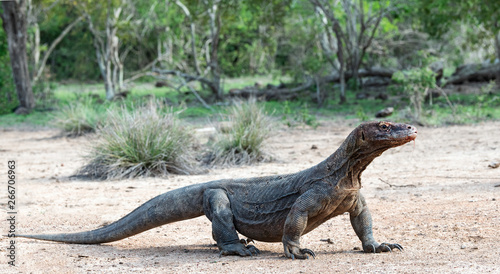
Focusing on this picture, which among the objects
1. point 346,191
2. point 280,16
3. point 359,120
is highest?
point 280,16

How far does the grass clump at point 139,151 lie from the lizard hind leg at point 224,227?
3592 mm

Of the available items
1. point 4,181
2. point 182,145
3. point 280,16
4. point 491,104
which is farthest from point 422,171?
point 280,16

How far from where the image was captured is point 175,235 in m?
5.00

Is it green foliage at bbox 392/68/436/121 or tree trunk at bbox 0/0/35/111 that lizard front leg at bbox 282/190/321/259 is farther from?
tree trunk at bbox 0/0/35/111

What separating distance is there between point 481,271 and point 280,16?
14953 mm

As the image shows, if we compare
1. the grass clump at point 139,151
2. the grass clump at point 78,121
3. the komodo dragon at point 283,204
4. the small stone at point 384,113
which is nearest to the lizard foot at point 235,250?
the komodo dragon at point 283,204

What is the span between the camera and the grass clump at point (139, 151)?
25.3ft

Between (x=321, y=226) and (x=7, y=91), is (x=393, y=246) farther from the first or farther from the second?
(x=7, y=91)

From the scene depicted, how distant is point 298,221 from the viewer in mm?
3775

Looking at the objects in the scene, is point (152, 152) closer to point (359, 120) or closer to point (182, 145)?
point (182, 145)

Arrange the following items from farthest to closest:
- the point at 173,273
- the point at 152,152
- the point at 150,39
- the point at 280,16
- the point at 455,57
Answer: the point at 150,39 → the point at 455,57 → the point at 280,16 → the point at 152,152 → the point at 173,273

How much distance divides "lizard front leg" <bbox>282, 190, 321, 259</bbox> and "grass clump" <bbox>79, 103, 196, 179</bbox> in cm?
413

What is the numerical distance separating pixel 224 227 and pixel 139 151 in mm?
3897

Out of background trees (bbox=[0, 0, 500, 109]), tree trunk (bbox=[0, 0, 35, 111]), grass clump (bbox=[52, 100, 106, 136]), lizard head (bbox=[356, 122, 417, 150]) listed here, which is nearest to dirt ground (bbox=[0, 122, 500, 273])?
lizard head (bbox=[356, 122, 417, 150])
